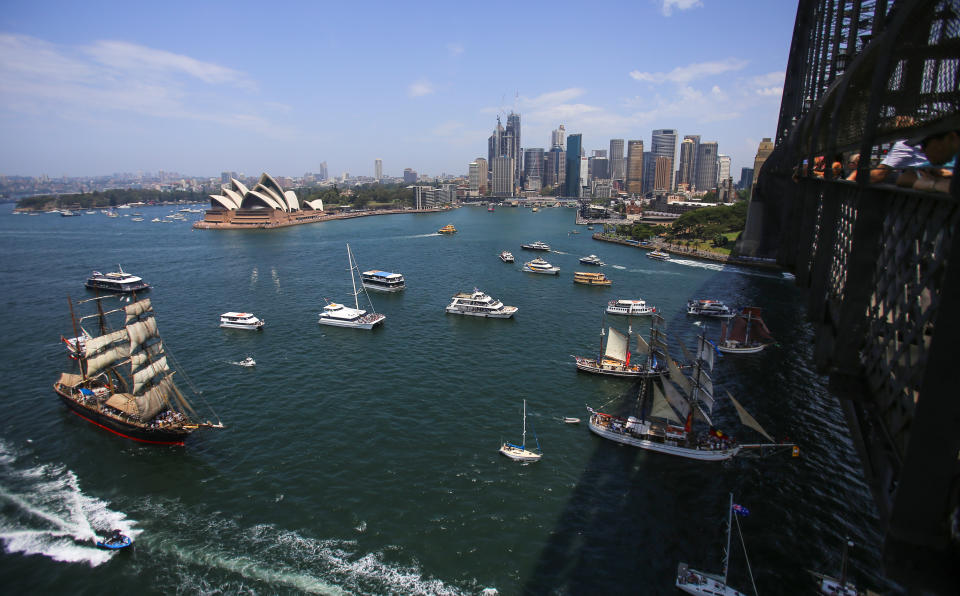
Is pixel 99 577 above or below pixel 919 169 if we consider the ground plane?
below

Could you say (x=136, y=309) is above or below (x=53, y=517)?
above

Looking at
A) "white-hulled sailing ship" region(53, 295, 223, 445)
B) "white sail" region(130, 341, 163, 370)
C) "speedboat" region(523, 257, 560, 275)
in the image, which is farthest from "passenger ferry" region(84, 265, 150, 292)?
"speedboat" region(523, 257, 560, 275)

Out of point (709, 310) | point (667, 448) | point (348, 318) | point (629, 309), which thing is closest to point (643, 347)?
point (667, 448)

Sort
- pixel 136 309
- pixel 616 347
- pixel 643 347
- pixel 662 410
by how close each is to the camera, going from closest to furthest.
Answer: pixel 662 410 < pixel 136 309 < pixel 643 347 < pixel 616 347

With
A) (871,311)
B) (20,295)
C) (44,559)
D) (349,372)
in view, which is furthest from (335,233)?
(871,311)

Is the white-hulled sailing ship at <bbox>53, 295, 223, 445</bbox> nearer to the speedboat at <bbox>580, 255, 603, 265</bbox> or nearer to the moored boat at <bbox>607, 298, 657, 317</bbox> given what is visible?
the moored boat at <bbox>607, 298, 657, 317</bbox>

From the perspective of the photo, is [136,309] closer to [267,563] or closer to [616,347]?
[267,563]

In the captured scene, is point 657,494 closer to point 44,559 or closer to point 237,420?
point 237,420
